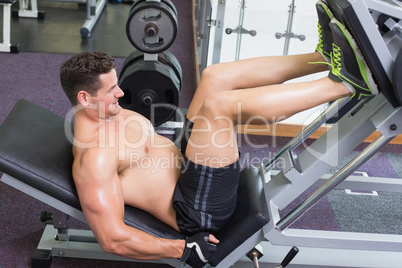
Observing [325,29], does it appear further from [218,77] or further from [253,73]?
[218,77]

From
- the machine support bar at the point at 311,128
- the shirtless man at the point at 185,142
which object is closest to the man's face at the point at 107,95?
the shirtless man at the point at 185,142

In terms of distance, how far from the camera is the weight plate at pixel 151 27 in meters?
2.70

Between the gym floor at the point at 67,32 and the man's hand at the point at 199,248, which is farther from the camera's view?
the gym floor at the point at 67,32

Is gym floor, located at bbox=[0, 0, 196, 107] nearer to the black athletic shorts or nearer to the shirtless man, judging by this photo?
the shirtless man

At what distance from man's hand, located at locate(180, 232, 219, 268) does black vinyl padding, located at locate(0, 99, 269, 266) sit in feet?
0.11

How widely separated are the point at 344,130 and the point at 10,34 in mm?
3394

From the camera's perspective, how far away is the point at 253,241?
6.17 ft

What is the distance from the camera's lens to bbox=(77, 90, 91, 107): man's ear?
5.75 feet

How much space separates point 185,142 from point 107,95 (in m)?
0.35

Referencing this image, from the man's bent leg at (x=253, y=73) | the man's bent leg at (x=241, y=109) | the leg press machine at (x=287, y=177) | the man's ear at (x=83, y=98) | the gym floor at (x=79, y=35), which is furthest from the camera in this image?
the gym floor at (x=79, y=35)

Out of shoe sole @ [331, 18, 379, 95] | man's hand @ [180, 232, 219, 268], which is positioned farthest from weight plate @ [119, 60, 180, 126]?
shoe sole @ [331, 18, 379, 95]

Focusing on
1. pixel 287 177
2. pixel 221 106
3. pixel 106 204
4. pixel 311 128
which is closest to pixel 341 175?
pixel 287 177

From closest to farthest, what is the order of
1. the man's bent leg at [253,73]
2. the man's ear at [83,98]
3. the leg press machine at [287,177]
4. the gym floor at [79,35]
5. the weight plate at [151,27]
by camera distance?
the leg press machine at [287,177], the man's ear at [83,98], the man's bent leg at [253,73], the weight plate at [151,27], the gym floor at [79,35]

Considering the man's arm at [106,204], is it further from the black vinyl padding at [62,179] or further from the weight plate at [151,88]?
the weight plate at [151,88]
